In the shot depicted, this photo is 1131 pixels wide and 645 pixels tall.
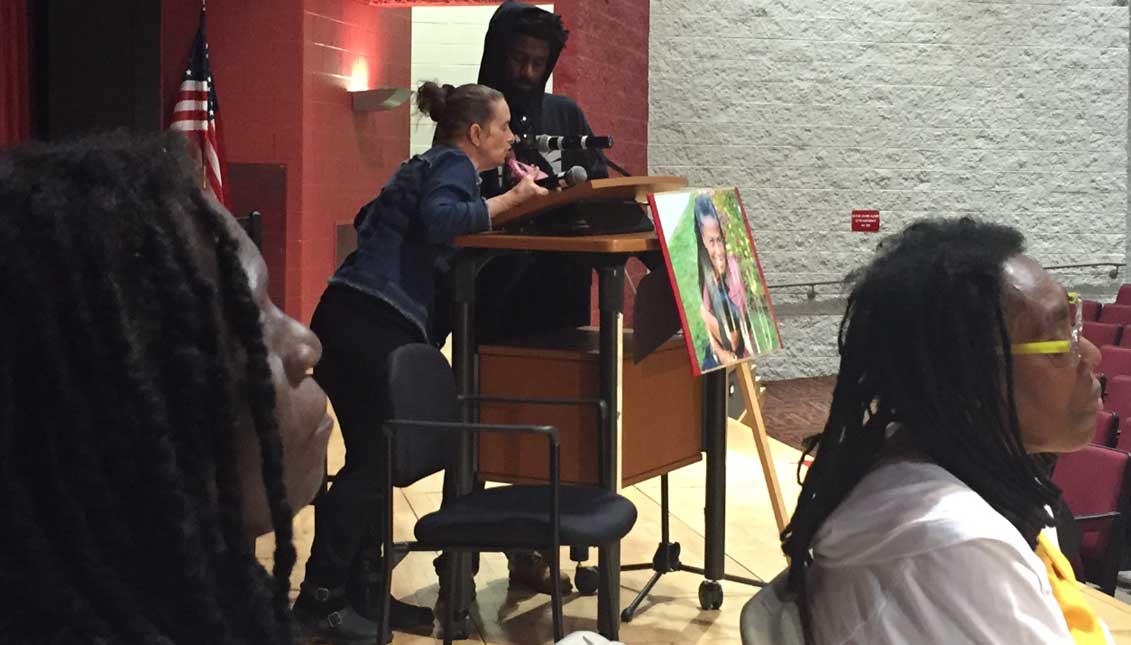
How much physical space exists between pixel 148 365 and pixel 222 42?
209 inches

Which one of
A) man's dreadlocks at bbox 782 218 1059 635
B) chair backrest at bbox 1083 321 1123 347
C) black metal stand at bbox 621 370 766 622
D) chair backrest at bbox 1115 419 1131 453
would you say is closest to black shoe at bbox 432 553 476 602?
black metal stand at bbox 621 370 766 622

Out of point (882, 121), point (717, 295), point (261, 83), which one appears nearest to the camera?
point (717, 295)

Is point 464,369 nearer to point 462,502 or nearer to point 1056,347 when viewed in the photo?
point 462,502

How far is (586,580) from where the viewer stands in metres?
3.53

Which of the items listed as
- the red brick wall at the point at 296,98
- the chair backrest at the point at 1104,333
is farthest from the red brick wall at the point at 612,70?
the chair backrest at the point at 1104,333

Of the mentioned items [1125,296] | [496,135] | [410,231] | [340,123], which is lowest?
[1125,296]

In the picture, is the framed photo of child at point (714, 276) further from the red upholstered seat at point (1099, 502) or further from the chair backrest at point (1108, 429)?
the chair backrest at point (1108, 429)

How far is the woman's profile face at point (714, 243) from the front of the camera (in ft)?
10.3

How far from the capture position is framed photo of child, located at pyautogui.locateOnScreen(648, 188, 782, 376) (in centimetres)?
292

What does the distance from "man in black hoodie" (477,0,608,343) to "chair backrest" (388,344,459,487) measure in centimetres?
42

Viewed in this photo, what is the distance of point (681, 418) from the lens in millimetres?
3385

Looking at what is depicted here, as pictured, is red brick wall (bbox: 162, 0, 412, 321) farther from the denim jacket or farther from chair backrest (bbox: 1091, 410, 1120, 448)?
chair backrest (bbox: 1091, 410, 1120, 448)

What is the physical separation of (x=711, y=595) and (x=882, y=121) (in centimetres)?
563

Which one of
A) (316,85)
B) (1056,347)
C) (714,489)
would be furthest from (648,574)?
(316,85)
